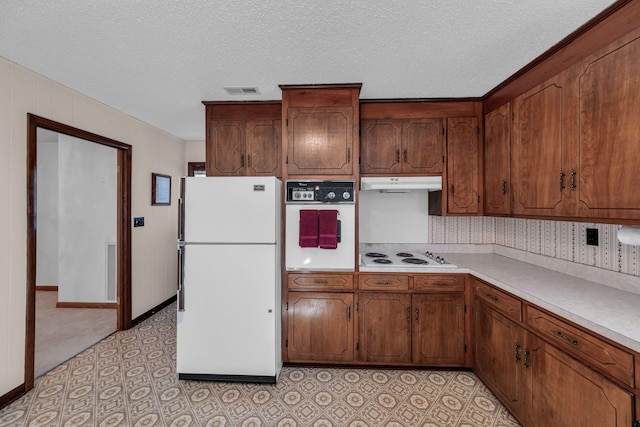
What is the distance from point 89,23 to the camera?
1.62 meters

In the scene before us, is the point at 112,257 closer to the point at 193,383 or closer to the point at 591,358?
the point at 193,383

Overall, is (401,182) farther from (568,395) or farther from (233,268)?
(568,395)

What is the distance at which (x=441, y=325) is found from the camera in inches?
96.4

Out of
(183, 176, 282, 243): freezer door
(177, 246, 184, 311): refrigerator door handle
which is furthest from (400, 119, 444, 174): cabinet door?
(177, 246, 184, 311): refrigerator door handle

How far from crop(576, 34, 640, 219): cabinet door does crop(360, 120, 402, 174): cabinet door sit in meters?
1.33

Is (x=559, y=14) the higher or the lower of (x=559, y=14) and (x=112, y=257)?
the higher

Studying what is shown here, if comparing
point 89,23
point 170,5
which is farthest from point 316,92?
point 89,23

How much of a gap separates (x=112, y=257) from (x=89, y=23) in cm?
320

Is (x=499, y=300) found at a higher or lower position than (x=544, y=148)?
lower

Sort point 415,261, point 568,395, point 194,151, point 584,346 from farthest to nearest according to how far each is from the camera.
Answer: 1. point 194,151
2. point 415,261
3. point 568,395
4. point 584,346

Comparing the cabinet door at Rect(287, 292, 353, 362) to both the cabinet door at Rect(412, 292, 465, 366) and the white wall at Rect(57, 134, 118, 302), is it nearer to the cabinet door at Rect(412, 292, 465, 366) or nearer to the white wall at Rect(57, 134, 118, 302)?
the cabinet door at Rect(412, 292, 465, 366)

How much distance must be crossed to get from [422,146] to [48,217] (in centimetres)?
573

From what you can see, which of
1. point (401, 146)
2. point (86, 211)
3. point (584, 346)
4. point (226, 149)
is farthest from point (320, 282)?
point (86, 211)

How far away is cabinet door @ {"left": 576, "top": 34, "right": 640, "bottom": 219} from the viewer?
53.2 inches
